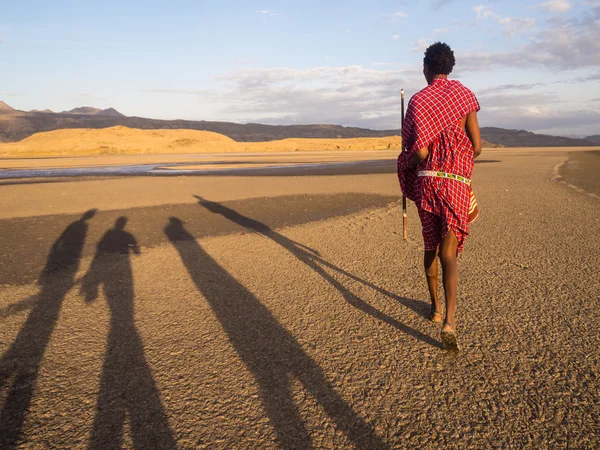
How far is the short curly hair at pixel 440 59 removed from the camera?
3355 mm

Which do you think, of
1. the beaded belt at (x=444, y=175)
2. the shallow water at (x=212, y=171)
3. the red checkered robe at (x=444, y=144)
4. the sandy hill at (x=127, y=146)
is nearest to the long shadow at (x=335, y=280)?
the red checkered robe at (x=444, y=144)

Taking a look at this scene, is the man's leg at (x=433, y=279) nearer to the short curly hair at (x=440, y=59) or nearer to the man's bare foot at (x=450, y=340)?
the man's bare foot at (x=450, y=340)

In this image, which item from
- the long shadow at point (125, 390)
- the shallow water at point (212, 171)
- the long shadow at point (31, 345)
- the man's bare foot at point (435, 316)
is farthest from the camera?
the shallow water at point (212, 171)

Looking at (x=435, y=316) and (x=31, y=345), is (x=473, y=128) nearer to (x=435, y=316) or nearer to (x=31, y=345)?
(x=435, y=316)

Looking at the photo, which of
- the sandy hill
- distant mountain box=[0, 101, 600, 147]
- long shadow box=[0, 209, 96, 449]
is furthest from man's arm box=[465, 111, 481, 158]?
distant mountain box=[0, 101, 600, 147]

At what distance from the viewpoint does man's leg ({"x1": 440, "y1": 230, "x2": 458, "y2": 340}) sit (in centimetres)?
338

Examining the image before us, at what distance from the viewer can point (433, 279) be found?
3791mm

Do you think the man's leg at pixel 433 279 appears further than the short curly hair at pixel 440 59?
Yes

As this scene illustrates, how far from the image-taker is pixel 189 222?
30.1 feet

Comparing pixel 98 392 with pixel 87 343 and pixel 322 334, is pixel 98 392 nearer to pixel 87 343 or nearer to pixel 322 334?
pixel 87 343

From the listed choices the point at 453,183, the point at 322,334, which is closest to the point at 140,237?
the point at 322,334

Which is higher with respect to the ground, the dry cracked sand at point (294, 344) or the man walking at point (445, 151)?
the man walking at point (445, 151)

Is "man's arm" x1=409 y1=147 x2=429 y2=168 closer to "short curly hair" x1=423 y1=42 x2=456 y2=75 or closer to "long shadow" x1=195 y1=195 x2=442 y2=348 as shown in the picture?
"short curly hair" x1=423 y1=42 x2=456 y2=75

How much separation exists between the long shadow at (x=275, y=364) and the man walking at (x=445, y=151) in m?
1.08
